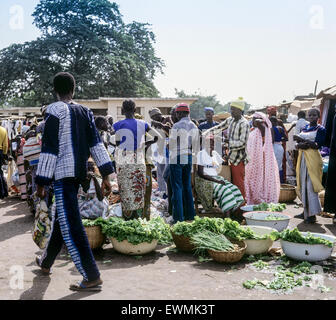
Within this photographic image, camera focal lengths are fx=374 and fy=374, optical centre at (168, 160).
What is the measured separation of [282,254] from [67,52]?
29.6m

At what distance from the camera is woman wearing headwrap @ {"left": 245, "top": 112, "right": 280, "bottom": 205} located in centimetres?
733

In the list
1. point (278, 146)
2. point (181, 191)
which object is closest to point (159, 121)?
point (181, 191)

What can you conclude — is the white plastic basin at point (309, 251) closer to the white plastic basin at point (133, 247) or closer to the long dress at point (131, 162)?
the white plastic basin at point (133, 247)

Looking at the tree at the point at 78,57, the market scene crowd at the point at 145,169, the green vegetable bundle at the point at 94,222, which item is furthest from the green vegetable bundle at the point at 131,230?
the tree at the point at 78,57

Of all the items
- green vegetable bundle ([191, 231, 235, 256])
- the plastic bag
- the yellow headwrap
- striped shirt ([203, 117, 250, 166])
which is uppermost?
the yellow headwrap

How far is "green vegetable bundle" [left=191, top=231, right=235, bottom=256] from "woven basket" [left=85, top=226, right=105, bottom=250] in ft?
3.89

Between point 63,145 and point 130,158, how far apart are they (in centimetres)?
217

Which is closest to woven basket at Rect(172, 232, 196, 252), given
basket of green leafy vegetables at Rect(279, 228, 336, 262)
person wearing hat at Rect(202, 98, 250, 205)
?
basket of green leafy vegetables at Rect(279, 228, 336, 262)

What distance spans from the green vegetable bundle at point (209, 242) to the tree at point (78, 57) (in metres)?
26.4

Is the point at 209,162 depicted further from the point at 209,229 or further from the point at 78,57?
the point at 78,57

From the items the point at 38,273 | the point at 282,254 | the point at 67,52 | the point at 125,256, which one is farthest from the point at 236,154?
the point at 67,52

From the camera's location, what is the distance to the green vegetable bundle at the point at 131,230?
4.66 meters

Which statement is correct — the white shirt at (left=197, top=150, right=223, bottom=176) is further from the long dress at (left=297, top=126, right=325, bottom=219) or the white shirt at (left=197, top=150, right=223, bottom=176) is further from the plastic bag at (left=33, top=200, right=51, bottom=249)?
the plastic bag at (left=33, top=200, right=51, bottom=249)
